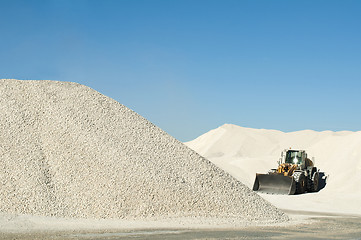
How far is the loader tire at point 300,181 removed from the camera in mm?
21953

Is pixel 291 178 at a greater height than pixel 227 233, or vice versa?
pixel 291 178

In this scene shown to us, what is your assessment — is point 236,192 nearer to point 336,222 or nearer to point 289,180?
point 336,222

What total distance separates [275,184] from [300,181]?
1392 mm

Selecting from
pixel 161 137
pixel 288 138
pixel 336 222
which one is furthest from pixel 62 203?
pixel 288 138

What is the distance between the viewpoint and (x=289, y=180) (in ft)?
70.7

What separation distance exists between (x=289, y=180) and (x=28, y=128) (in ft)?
40.7

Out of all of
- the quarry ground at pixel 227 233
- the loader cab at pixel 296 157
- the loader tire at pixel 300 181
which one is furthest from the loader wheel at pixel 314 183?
the quarry ground at pixel 227 233

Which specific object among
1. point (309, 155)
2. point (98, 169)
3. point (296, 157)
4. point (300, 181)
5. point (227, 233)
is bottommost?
point (227, 233)

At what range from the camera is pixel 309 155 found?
33.9 m

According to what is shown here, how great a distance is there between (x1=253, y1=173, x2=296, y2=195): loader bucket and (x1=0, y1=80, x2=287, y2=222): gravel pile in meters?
5.36

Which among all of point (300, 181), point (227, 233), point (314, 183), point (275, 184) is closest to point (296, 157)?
point (314, 183)

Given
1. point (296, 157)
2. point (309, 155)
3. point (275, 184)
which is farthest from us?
point (309, 155)

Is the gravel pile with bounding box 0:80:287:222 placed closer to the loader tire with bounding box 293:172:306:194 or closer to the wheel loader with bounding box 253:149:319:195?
the wheel loader with bounding box 253:149:319:195

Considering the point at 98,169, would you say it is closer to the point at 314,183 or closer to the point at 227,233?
the point at 227,233
